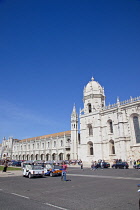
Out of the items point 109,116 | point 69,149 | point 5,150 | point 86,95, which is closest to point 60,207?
point 109,116

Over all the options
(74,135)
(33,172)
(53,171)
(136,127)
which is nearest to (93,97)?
(74,135)

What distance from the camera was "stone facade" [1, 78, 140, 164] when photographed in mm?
39188

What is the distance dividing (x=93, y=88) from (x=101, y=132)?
541 inches

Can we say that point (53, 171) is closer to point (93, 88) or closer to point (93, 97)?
point (93, 97)

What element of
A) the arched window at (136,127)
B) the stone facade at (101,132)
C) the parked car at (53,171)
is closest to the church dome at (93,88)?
the stone facade at (101,132)

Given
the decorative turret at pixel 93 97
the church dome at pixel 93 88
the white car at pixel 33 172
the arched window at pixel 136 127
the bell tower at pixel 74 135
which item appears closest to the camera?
the white car at pixel 33 172

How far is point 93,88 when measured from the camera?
168 feet

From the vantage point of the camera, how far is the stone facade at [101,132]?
39188 mm

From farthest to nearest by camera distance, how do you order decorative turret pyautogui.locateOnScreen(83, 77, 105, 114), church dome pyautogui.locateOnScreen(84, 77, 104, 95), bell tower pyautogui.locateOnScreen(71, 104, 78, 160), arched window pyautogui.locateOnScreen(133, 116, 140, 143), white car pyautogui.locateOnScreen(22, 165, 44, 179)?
1. bell tower pyautogui.locateOnScreen(71, 104, 78, 160)
2. church dome pyautogui.locateOnScreen(84, 77, 104, 95)
3. decorative turret pyautogui.locateOnScreen(83, 77, 105, 114)
4. arched window pyautogui.locateOnScreen(133, 116, 140, 143)
5. white car pyautogui.locateOnScreen(22, 165, 44, 179)

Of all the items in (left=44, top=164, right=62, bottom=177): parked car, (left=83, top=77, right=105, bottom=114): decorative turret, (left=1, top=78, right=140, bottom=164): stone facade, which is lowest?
(left=44, top=164, right=62, bottom=177): parked car

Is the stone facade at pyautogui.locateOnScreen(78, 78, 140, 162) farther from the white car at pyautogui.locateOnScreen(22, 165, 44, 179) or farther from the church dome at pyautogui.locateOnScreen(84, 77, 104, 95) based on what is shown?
the white car at pyautogui.locateOnScreen(22, 165, 44, 179)

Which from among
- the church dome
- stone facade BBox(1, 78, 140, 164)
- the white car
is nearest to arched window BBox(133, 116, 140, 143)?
stone facade BBox(1, 78, 140, 164)

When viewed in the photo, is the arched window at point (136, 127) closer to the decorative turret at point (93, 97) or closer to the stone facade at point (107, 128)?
the stone facade at point (107, 128)

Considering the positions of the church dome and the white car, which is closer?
the white car
